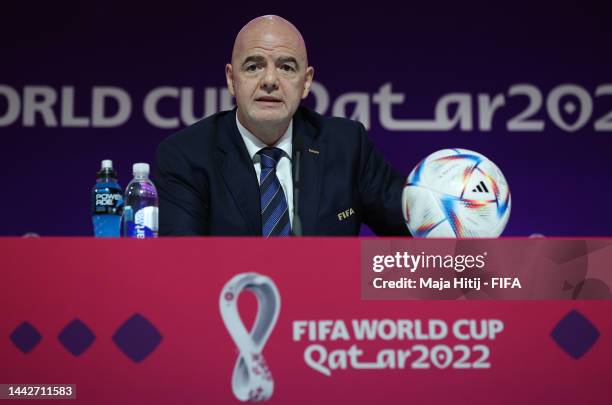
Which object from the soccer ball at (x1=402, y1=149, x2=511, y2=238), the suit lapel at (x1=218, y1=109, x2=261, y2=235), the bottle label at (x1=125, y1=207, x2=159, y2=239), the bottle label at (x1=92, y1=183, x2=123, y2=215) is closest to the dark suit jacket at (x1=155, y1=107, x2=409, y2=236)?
the suit lapel at (x1=218, y1=109, x2=261, y2=235)

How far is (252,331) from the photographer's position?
1060mm

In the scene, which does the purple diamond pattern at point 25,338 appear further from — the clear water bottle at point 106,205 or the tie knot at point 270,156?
the tie knot at point 270,156

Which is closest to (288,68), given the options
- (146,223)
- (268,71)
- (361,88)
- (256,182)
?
(268,71)

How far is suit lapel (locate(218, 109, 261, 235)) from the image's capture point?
6.16 feet

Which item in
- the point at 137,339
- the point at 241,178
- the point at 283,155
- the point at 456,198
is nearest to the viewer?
the point at 137,339

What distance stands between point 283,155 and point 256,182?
15 centimetres

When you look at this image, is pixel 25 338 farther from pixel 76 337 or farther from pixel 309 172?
pixel 309 172

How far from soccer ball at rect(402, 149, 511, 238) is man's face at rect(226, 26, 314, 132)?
0.57 metres

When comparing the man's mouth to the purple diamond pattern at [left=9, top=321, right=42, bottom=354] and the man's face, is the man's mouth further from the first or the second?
the purple diamond pattern at [left=9, top=321, right=42, bottom=354]

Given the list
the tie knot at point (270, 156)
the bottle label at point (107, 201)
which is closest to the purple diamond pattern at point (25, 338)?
the bottle label at point (107, 201)

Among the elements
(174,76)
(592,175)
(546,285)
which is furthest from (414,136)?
(546,285)

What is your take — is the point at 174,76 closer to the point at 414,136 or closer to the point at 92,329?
the point at 414,136

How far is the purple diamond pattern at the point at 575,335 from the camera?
41.8 inches

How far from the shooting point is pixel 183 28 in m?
3.50
